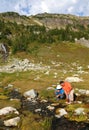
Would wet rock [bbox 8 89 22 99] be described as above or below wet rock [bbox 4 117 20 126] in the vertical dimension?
below

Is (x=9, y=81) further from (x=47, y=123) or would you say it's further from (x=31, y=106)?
(x=47, y=123)

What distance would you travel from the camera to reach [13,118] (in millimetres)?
18891

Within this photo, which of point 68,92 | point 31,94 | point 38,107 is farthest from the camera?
point 31,94

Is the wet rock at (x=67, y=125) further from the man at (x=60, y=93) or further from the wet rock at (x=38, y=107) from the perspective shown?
the man at (x=60, y=93)

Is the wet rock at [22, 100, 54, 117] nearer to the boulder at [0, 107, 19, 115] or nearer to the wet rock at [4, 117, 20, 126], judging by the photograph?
the boulder at [0, 107, 19, 115]

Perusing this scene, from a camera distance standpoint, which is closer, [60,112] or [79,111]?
[79,111]

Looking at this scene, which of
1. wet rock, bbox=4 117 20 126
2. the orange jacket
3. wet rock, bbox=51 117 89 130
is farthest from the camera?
the orange jacket

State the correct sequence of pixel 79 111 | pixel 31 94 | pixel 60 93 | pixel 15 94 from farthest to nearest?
pixel 15 94
pixel 31 94
pixel 60 93
pixel 79 111

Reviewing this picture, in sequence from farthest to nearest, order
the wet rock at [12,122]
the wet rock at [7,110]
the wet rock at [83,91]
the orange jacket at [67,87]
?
the wet rock at [83,91]
the orange jacket at [67,87]
the wet rock at [7,110]
the wet rock at [12,122]

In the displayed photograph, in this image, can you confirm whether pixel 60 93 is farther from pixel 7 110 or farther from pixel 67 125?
pixel 67 125

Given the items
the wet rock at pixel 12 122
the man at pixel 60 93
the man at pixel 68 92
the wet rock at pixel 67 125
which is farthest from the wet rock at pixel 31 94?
the wet rock at pixel 12 122

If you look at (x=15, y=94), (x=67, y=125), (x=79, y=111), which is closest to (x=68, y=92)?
(x=79, y=111)

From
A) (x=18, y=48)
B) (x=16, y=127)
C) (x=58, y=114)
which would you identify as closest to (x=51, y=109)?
(x=58, y=114)

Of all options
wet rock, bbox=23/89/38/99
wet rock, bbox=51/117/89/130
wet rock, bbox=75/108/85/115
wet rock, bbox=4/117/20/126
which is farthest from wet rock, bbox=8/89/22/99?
wet rock, bbox=51/117/89/130
